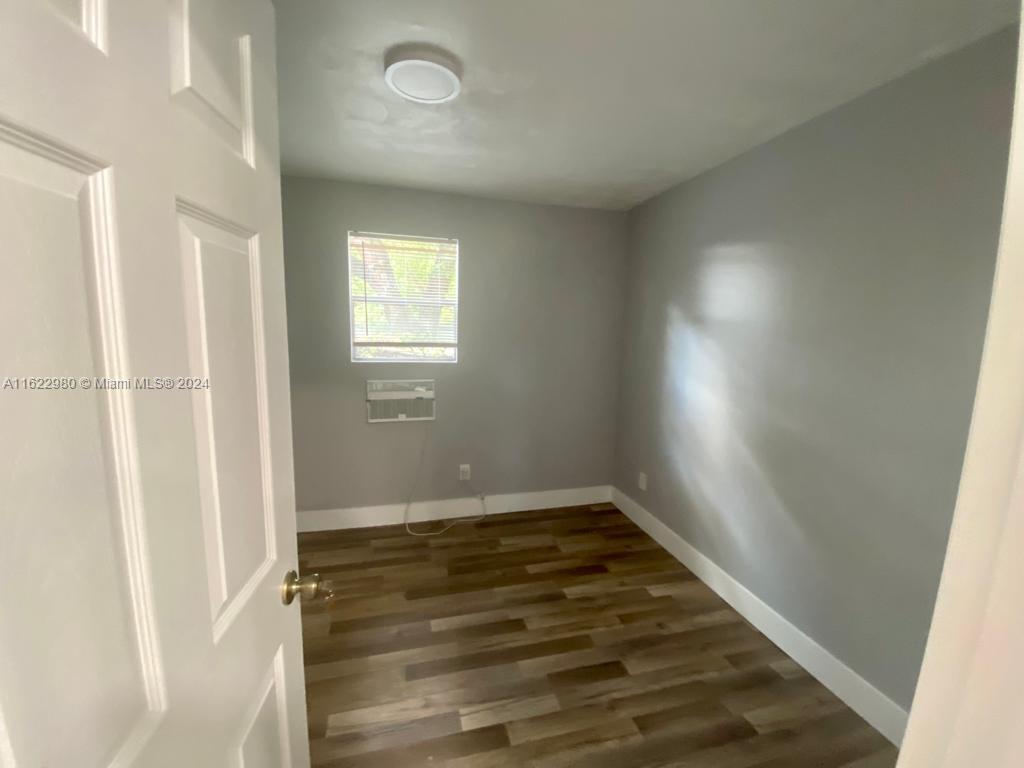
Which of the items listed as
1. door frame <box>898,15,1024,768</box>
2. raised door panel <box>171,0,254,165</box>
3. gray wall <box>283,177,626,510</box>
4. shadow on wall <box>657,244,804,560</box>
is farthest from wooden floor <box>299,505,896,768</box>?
raised door panel <box>171,0,254,165</box>

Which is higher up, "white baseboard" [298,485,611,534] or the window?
the window

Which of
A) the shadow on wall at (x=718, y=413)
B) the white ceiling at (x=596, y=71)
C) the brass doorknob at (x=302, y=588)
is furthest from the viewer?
the shadow on wall at (x=718, y=413)

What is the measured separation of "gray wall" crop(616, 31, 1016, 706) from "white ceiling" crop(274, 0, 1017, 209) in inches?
8.0

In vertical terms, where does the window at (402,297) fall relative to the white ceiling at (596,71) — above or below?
below

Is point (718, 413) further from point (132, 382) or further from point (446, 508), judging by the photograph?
point (132, 382)

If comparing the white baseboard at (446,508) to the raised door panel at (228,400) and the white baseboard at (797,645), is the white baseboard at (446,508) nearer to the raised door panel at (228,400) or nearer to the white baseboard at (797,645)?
the white baseboard at (797,645)

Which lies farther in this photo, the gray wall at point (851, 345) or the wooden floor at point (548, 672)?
the wooden floor at point (548, 672)

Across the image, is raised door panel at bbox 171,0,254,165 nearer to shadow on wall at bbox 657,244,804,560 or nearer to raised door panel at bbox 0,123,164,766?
raised door panel at bbox 0,123,164,766

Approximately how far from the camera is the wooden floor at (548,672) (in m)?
1.50

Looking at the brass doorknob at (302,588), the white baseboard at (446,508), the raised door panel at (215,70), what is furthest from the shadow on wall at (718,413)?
the raised door panel at (215,70)

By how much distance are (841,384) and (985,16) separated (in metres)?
1.14

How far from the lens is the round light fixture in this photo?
4.60 feet

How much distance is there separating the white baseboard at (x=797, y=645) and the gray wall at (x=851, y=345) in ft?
0.18

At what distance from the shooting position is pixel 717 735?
5.15 feet
